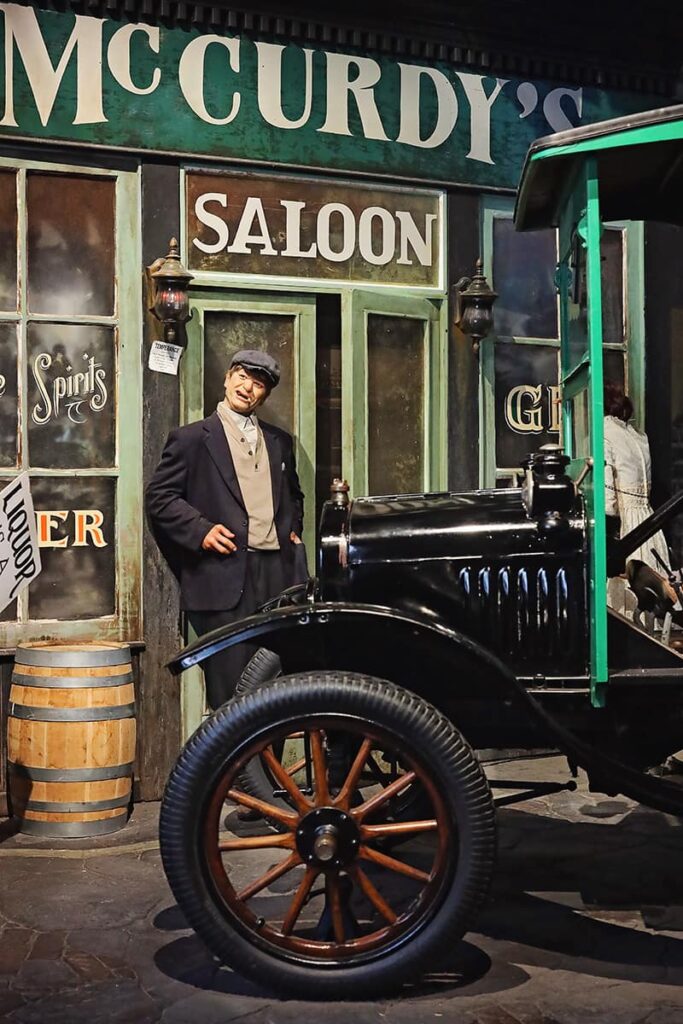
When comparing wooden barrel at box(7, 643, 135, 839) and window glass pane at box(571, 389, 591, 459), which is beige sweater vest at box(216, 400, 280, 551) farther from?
window glass pane at box(571, 389, 591, 459)

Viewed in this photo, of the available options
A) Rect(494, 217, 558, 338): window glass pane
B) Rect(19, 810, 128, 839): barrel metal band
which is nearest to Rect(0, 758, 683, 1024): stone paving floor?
Rect(19, 810, 128, 839): barrel metal band

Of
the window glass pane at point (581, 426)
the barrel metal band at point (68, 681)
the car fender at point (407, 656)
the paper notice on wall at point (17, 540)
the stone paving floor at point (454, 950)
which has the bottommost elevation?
the stone paving floor at point (454, 950)

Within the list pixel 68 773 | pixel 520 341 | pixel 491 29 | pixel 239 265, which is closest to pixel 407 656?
pixel 68 773

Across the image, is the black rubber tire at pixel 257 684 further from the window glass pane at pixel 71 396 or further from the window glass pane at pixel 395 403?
the window glass pane at pixel 395 403

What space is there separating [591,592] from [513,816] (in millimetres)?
2128

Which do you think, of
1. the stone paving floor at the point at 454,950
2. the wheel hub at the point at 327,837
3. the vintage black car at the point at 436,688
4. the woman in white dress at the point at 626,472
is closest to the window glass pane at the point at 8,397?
the stone paving floor at the point at 454,950

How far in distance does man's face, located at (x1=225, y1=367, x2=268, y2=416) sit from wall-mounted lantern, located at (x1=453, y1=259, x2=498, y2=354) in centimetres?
128

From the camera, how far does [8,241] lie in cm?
569

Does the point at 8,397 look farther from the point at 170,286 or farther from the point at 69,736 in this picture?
the point at 69,736

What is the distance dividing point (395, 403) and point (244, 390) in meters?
1.01

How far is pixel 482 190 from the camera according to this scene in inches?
257

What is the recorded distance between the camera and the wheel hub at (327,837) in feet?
11.4

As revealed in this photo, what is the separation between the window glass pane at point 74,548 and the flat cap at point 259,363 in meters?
0.88

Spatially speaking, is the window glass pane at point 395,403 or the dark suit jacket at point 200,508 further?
the window glass pane at point 395,403
